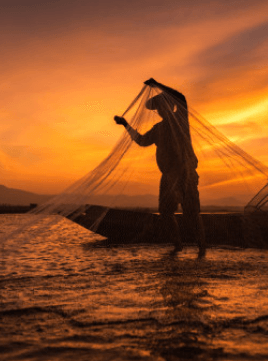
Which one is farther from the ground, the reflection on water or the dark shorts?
the dark shorts

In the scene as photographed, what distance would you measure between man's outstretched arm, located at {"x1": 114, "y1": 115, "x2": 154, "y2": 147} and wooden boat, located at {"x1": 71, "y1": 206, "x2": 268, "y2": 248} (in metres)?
1.52

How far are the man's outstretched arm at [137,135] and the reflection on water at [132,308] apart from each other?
4.90 ft

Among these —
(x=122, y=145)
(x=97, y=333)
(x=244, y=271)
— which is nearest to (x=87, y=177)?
(x=122, y=145)

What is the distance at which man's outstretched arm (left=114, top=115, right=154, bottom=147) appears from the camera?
16.7 ft

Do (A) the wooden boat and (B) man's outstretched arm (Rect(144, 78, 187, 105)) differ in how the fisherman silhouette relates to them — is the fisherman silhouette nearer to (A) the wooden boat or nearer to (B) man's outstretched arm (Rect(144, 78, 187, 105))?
(B) man's outstretched arm (Rect(144, 78, 187, 105))

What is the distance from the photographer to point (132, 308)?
119 inches

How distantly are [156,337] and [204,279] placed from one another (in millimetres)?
1824

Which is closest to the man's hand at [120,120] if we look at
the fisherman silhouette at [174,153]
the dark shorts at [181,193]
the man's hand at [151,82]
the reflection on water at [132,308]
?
the fisherman silhouette at [174,153]

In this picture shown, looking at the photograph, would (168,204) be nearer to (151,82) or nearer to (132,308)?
(151,82)

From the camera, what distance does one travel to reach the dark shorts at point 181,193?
555 centimetres

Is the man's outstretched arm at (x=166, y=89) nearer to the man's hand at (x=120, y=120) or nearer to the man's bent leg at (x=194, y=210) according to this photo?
the man's hand at (x=120, y=120)

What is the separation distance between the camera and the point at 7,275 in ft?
14.5

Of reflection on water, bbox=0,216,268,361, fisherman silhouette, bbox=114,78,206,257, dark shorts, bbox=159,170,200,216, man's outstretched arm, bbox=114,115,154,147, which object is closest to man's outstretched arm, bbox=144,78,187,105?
fisherman silhouette, bbox=114,78,206,257

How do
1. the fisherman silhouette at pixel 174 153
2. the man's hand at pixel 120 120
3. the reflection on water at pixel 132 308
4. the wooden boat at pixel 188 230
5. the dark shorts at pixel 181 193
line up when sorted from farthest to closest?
the wooden boat at pixel 188 230, the dark shorts at pixel 181 193, the fisherman silhouette at pixel 174 153, the man's hand at pixel 120 120, the reflection on water at pixel 132 308
